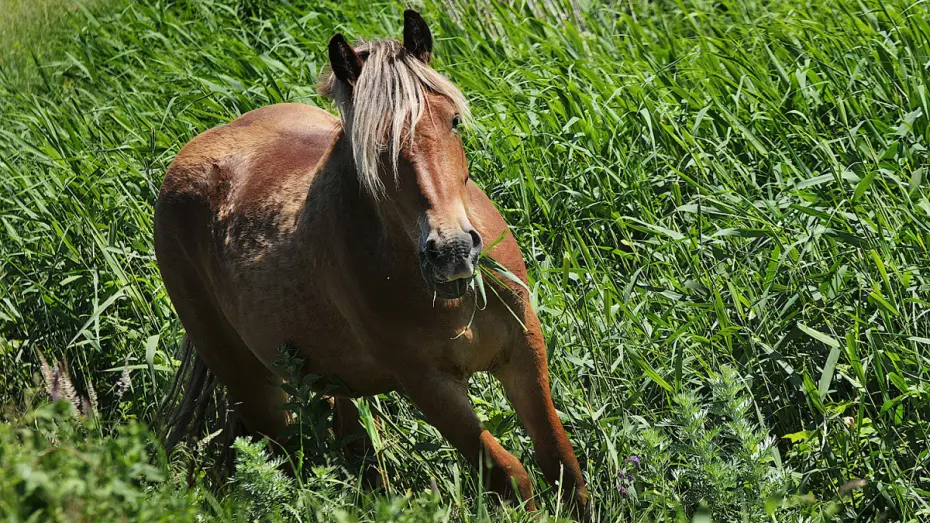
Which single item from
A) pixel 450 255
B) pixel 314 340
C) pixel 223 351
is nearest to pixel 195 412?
pixel 223 351

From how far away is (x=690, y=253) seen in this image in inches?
168

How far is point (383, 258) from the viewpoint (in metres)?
3.50

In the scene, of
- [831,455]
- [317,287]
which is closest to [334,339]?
[317,287]

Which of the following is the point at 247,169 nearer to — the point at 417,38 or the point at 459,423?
the point at 417,38

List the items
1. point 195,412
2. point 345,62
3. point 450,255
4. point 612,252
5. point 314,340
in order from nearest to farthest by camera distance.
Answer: point 450,255
point 345,62
point 314,340
point 612,252
point 195,412

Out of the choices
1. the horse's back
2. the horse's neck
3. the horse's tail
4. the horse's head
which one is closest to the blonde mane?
the horse's head

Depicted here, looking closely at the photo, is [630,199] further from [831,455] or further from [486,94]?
[831,455]

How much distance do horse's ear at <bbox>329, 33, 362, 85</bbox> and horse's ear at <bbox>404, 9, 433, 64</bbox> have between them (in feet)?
0.58

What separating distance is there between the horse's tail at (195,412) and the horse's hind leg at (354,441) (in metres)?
0.48

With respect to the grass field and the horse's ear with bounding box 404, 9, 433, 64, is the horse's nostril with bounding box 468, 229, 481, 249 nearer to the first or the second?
the grass field

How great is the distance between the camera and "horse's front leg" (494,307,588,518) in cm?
353

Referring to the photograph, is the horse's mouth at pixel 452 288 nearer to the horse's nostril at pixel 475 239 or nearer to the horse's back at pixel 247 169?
the horse's nostril at pixel 475 239

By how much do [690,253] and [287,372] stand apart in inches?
67.1

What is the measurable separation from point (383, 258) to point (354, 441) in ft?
4.21
